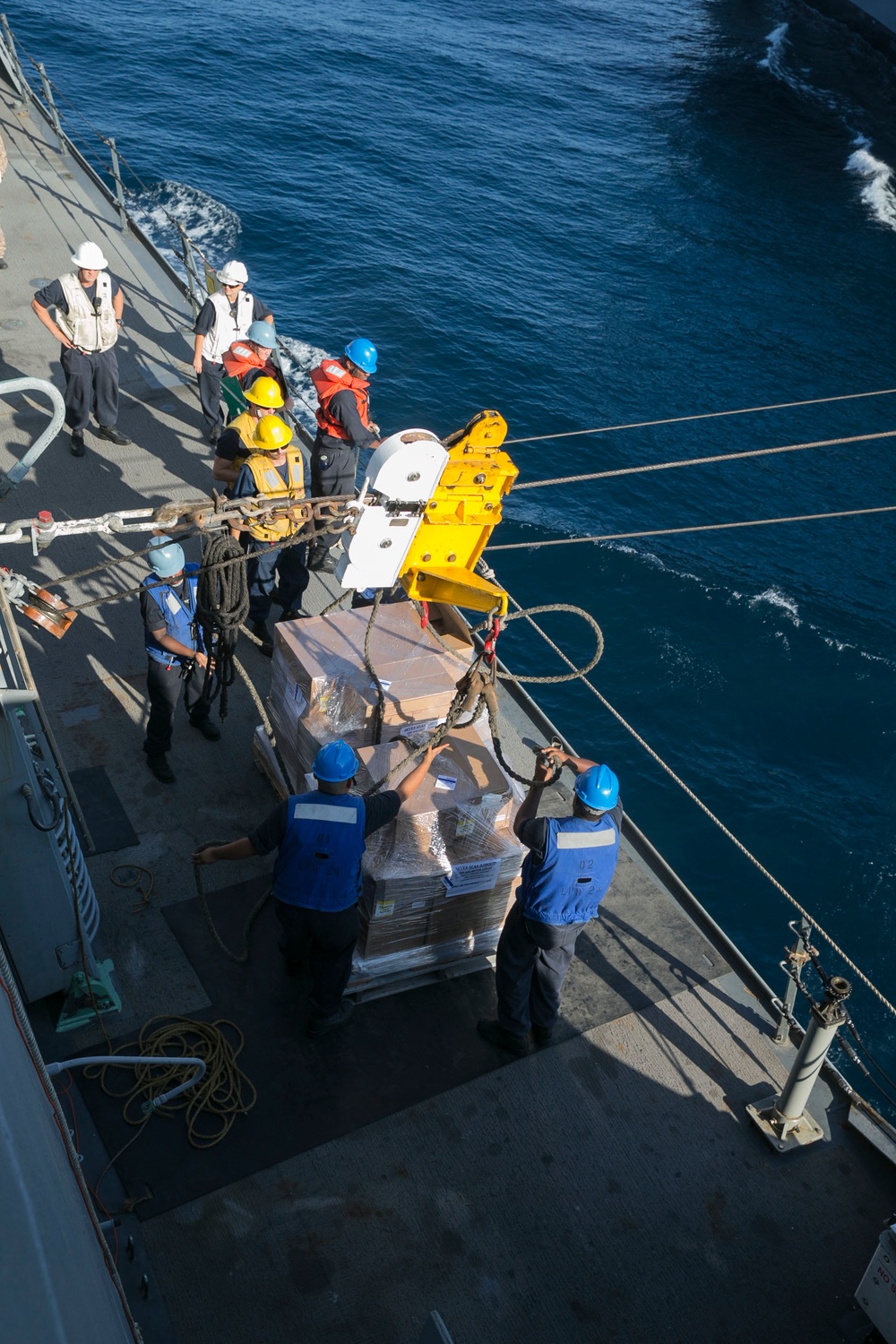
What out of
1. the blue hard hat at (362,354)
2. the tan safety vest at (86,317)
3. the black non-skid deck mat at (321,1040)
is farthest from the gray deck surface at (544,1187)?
the tan safety vest at (86,317)

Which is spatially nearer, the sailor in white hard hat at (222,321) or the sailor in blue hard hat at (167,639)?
the sailor in blue hard hat at (167,639)

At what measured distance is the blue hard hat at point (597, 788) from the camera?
5.40 meters

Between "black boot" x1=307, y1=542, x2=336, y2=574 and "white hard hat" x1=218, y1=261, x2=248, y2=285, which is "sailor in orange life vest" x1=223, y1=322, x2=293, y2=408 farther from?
"black boot" x1=307, y1=542, x2=336, y2=574

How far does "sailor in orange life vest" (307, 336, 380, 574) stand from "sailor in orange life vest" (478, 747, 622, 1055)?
3760mm

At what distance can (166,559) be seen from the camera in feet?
22.1

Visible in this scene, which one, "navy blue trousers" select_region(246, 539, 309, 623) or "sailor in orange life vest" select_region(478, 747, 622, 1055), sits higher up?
"sailor in orange life vest" select_region(478, 747, 622, 1055)

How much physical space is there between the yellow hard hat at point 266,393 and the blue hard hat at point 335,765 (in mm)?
3297

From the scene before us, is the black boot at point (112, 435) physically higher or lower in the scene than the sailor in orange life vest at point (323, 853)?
lower

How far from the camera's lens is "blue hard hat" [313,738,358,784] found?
5.30 meters

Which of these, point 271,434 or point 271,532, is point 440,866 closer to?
point 271,532

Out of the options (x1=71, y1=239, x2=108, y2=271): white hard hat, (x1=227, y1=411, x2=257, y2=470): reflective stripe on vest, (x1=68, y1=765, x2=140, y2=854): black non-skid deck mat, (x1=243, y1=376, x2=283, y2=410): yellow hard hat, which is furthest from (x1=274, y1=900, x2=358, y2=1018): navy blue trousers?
(x1=71, y1=239, x2=108, y2=271): white hard hat

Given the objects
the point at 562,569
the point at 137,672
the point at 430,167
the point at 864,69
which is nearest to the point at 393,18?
the point at 430,167

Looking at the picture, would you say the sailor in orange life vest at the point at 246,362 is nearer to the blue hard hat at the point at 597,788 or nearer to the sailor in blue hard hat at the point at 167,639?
the sailor in blue hard hat at the point at 167,639

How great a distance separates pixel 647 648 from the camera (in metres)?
14.3
